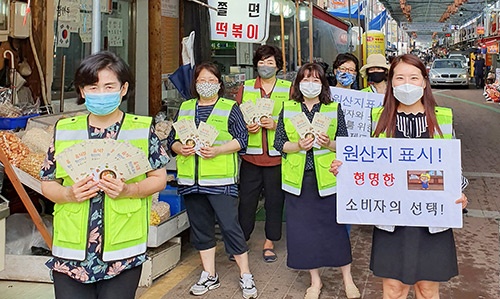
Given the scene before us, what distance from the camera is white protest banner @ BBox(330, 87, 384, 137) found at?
523 centimetres

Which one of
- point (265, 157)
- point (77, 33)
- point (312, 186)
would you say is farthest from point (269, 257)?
point (77, 33)

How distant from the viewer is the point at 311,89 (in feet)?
14.5

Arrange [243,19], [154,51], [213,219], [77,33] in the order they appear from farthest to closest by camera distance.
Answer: [154,51]
[77,33]
[243,19]
[213,219]

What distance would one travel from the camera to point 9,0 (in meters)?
5.33

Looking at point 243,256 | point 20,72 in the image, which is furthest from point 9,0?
point 243,256

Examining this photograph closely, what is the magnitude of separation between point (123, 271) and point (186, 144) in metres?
1.83

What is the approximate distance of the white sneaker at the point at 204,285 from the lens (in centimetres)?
463

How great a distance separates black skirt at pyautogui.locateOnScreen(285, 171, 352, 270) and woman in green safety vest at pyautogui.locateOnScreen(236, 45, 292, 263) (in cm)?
83

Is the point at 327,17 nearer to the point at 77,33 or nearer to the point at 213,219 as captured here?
the point at 77,33

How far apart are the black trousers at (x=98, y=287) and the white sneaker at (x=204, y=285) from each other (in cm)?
184

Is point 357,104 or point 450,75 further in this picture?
point 450,75

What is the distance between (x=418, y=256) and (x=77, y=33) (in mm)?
4837

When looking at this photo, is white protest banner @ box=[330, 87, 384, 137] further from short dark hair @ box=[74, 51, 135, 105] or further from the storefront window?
the storefront window

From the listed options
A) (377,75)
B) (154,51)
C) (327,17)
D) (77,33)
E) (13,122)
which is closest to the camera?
(13,122)
